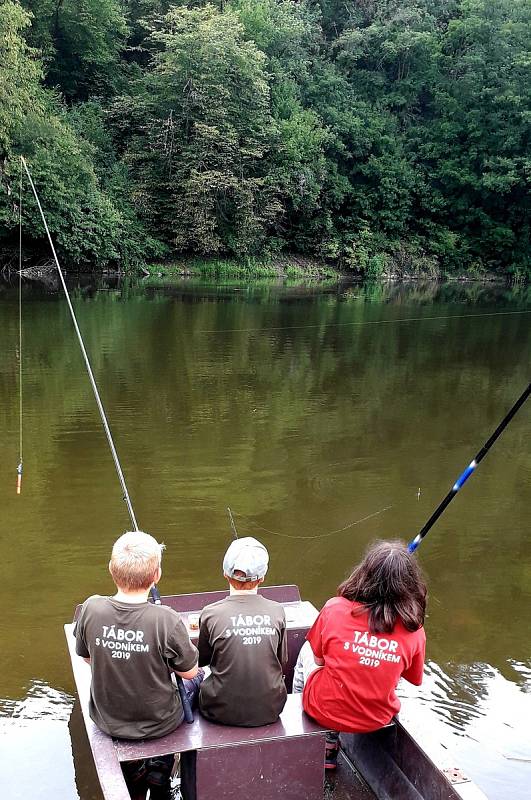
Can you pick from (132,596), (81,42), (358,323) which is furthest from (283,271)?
(132,596)

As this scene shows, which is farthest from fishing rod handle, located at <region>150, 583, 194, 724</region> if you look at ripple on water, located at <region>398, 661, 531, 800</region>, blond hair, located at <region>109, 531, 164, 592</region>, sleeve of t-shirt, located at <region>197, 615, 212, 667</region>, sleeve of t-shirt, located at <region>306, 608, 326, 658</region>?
ripple on water, located at <region>398, 661, 531, 800</region>

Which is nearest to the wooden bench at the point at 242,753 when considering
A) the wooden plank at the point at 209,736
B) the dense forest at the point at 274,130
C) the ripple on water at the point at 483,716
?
the wooden plank at the point at 209,736

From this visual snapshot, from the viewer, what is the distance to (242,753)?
8.02 feet

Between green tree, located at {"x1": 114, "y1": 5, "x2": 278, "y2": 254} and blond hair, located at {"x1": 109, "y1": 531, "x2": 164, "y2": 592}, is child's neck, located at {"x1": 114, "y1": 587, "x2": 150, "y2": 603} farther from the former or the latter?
green tree, located at {"x1": 114, "y1": 5, "x2": 278, "y2": 254}

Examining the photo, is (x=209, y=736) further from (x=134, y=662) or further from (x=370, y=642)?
(x=370, y=642)

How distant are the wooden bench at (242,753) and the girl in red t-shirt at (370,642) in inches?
4.7

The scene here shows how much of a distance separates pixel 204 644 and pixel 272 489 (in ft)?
13.6

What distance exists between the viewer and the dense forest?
90.2 ft

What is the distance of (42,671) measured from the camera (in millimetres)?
3820

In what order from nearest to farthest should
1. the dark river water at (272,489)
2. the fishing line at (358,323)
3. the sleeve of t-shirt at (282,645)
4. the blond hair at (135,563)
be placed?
the blond hair at (135,563), the sleeve of t-shirt at (282,645), the dark river water at (272,489), the fishing line at (358,323)

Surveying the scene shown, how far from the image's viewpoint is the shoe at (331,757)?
292 cm

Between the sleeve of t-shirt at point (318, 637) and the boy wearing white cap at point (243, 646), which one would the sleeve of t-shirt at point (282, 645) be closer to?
the boy wearing white cap at point (243, 646)

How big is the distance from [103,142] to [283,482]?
28069mm

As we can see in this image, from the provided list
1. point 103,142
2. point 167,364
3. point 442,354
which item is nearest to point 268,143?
point 103,142
